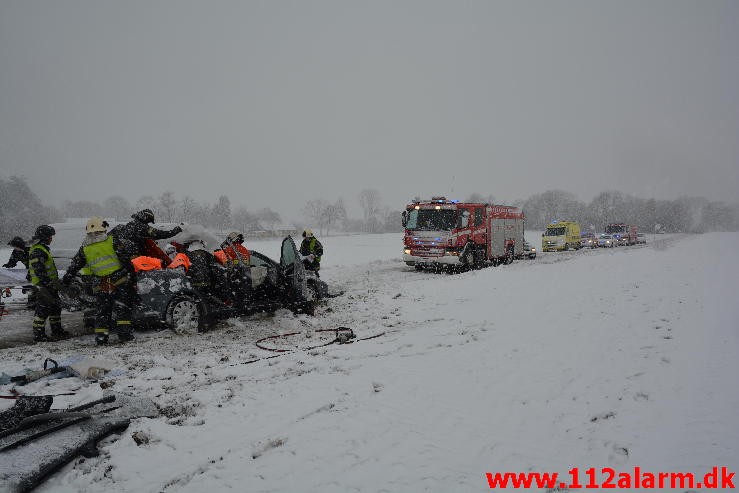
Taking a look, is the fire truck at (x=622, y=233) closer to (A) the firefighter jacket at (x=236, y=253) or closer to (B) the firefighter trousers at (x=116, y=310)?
(A) the firefighter jacket at (x=236, y=253)

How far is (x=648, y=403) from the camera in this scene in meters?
3.97

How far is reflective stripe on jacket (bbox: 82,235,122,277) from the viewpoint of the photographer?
618 centimetres

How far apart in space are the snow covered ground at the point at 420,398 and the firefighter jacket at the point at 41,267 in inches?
39.2

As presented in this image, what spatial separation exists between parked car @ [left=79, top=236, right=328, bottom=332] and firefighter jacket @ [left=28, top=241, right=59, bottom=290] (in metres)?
0.58

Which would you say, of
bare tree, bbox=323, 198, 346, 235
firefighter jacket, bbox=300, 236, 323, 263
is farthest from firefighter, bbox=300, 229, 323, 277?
bare tree, bbox=323, 198, 346, 235

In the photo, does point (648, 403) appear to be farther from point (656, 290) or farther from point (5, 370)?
point (5, 370)

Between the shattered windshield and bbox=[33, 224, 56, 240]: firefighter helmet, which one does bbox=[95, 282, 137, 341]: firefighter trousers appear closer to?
bbox=[33, 224, 56, 240]: firefighter helmet

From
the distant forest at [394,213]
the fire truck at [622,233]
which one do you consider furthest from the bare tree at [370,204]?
the fire truck at [622,233]

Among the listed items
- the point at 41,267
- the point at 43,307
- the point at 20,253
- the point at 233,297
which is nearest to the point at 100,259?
the point at 41,267

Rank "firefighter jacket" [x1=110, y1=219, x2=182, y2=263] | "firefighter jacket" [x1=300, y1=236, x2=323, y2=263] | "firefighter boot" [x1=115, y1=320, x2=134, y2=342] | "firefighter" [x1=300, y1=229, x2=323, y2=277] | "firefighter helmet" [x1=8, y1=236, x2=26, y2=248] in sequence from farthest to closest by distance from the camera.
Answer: "firefighter jacket" [x1=300, y1=236, x2=323, y2=263], "firefighter" [x1=300, y1=229, x2=323, y2=277], "firefighter helmet" [x1=8, y1=236, x2=26, y2=248], "firefighter jacket" [x1=110, y1=219, x2=182, y2=263], "firefighter boot" [x1=115, y1=320, x2=134, y2=342]

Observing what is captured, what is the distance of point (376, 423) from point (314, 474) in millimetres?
857

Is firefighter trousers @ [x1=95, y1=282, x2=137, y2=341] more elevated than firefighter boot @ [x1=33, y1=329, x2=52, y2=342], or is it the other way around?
firefighter trousers @ [x1=95, y1=282, x2=137, y2=341]

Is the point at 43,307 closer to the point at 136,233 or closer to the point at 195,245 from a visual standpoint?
the point at 136,233

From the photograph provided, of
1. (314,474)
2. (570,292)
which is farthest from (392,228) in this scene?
(314,474)
